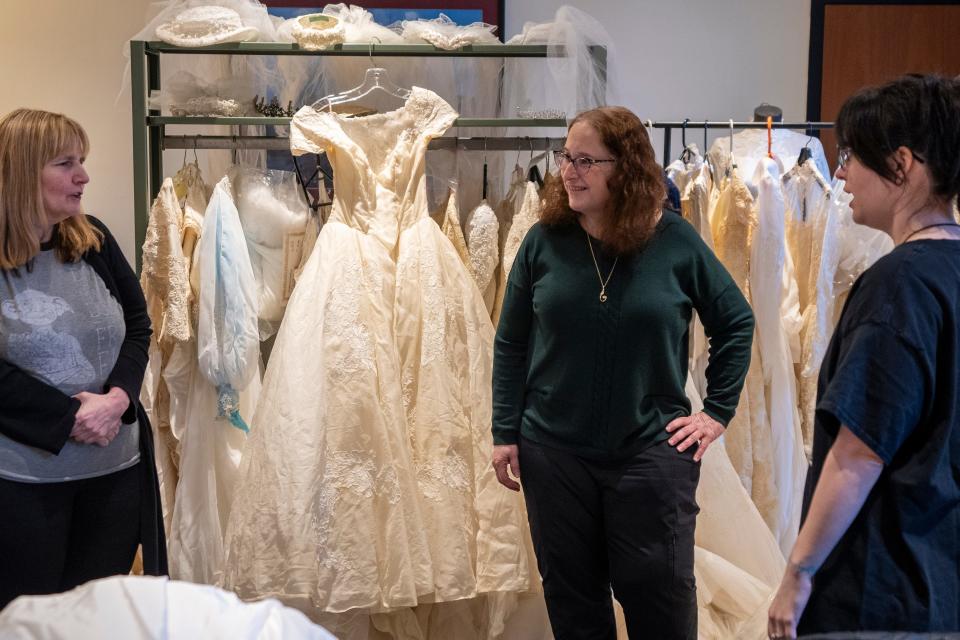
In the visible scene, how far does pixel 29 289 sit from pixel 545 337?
0.97 meters

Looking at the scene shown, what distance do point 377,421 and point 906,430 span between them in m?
1.40

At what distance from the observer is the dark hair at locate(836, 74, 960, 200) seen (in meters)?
1.31

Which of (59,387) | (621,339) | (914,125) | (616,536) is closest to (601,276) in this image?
(621,339)

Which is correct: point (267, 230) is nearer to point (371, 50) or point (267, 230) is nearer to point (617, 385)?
point (371, 50)

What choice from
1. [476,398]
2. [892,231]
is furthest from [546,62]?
[892,231]

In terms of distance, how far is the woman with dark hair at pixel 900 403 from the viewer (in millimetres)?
1287

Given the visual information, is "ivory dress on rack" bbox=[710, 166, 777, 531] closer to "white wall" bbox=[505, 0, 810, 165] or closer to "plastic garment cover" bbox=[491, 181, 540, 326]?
"plastic garment cover" bbox=[491, 181, 540, 326]

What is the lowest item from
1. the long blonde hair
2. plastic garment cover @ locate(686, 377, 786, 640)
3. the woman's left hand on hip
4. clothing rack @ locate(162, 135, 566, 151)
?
plastic garment cover @ locate(686, 377, 786, 640)

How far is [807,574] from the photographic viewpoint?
138 cm

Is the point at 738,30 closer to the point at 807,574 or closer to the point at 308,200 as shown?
the point at 308,200

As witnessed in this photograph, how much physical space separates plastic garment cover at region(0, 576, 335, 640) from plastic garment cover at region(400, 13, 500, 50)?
197cm

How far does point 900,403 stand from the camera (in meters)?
1.28

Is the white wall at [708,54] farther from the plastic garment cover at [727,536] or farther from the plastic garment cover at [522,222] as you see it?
the plastic garment cover at [727,536]

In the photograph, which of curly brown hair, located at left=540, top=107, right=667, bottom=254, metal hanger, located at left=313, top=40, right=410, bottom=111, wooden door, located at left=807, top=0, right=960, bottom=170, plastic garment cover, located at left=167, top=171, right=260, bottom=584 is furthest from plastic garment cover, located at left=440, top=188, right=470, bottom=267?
wooden door, located at left=807, top=0, right=960, bottom=170
